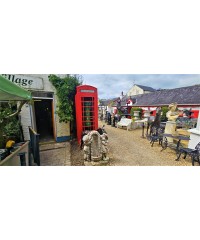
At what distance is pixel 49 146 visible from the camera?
17.3 feet

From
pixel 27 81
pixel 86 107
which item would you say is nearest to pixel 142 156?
pixel 86 107

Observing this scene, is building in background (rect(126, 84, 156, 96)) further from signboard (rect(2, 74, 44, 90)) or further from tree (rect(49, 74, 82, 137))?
signboard (rect(2, 74, 44, 90))

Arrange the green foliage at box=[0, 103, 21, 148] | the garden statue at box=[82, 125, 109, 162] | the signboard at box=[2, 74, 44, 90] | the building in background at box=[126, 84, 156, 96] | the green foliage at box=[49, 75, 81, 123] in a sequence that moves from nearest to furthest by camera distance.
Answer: the garden statue at box=[82, 125, 109, 162]
the green foliage at box=[0, 103, 21, 148]
the signboard at box=[2, 74, 44, 90]
the green foliage at box=[49, 75, 81, 123]
the building in background at box=[126, 84, 156, 96]

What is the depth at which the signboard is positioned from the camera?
4.67 m

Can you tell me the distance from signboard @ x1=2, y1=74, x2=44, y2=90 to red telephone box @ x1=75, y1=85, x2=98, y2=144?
5.60ft

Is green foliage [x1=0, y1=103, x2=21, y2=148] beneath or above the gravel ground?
above

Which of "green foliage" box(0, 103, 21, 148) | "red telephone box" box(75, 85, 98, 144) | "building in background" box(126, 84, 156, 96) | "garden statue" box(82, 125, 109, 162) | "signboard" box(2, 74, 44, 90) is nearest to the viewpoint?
"garden statue" box(82, 125, 109, 162)

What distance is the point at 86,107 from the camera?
530 cm

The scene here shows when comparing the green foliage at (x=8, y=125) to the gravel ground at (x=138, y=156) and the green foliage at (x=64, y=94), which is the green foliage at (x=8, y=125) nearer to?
the green foliage at (x=64, y=94)

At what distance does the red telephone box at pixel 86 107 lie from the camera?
5027 millimetres

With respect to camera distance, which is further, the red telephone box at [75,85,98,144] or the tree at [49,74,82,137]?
the tree at [49,74,82,137]

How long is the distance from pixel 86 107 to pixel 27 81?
8.90ft

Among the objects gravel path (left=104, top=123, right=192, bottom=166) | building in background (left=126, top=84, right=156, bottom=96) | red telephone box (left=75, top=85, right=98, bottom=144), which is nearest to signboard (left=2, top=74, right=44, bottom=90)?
red telephone box (left=75, top=85, right=98, bottom=144)

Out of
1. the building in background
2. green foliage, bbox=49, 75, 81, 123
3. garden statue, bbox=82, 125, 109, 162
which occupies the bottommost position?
garden statue, bbox=82, 125, 109, 162
